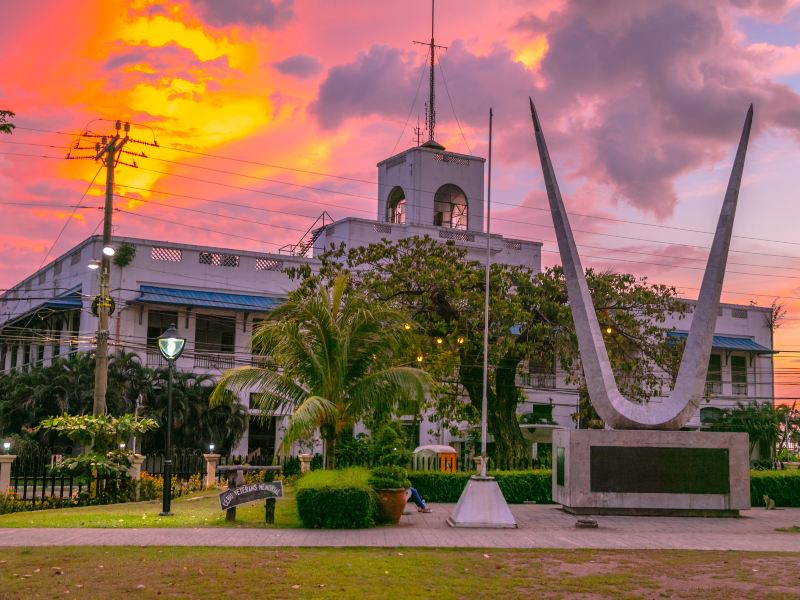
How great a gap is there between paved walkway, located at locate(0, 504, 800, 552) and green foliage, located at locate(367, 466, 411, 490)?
2.67 ft

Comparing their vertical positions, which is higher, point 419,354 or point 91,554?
point 419,354

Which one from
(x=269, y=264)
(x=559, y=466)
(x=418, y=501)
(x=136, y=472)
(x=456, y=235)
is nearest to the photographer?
(x=418, y=501)

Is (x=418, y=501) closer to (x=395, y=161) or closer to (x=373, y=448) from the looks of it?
(x=373, y=448)

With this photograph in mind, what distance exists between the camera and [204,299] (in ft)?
126

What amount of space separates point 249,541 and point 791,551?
28.9ft

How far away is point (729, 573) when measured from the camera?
40.9 feet

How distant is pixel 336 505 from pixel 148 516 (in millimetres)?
4105

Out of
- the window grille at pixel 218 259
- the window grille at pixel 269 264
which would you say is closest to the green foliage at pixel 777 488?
the window grille at pixel 269 264

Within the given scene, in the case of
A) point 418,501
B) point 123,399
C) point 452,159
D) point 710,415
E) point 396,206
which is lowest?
point 418,501

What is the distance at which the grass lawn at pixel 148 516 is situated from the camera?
1698cm

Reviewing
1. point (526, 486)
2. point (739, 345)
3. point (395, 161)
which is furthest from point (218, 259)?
point (739, 345)

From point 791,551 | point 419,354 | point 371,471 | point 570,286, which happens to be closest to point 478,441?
point 419,354

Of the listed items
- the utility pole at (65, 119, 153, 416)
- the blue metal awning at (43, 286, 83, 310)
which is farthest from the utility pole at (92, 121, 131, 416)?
the blue metal awning at (43, 286, 83, 310)

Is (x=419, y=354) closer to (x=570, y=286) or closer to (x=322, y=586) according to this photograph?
(x=570, y=286)
